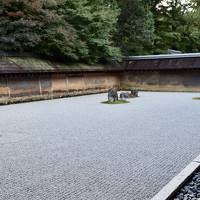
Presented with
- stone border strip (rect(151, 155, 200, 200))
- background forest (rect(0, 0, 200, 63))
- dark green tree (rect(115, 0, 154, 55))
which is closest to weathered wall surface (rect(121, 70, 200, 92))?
background forest (rect(0, 0, 200, 63))

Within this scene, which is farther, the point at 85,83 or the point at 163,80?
the point at 163,80

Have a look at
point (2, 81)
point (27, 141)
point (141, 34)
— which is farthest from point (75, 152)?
point (141, 34)

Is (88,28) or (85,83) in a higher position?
A: (88,28)

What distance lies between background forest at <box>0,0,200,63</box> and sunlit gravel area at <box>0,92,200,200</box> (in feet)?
15.6

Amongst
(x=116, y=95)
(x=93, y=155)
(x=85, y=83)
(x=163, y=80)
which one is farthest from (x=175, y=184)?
(x=163, y=80)

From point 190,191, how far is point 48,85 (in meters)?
16.0

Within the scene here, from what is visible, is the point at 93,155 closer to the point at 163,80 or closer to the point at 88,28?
the point at 88,28

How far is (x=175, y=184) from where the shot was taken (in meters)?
A: 4.27

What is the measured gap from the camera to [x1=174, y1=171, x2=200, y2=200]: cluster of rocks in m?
4.10

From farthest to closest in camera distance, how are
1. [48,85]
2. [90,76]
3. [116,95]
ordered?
[90,76]
[48,85]
[116,95]

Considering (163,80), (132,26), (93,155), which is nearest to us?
(93,155)

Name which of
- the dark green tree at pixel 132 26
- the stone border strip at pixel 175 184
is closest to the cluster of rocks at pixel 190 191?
the stone border strip at pixel 175 184

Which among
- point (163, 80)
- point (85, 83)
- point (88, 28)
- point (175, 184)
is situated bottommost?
point (163, 80)

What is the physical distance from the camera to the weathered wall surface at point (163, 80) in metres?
24.1
